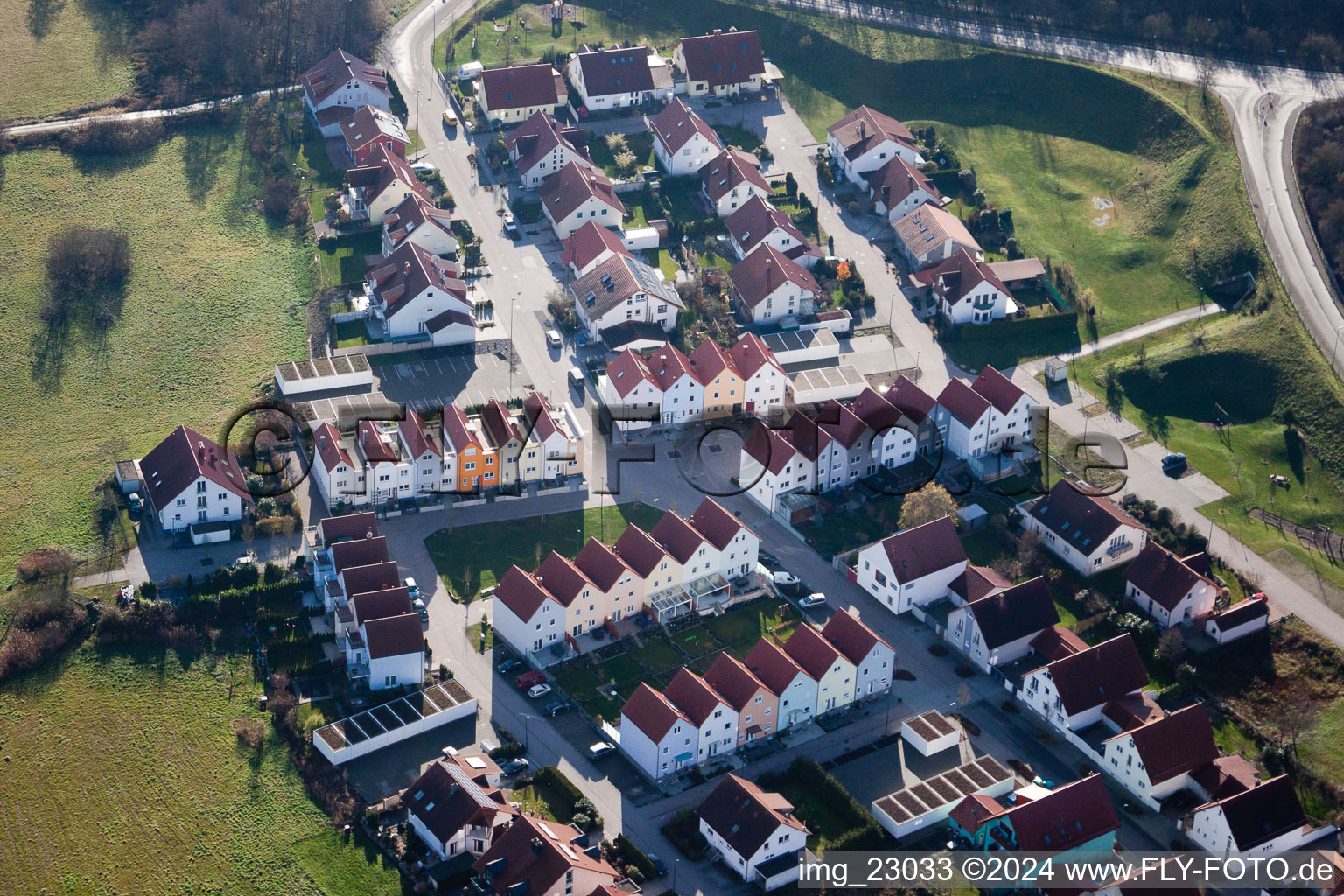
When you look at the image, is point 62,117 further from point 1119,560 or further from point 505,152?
point 1119,560

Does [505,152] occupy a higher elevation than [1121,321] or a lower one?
higher

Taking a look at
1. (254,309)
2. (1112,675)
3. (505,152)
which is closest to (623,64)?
(505,152)

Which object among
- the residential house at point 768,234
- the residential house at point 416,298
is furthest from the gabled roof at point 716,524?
the residential house at point 768,234

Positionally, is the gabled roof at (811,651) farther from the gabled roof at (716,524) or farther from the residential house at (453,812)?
the residential house at (453,812)

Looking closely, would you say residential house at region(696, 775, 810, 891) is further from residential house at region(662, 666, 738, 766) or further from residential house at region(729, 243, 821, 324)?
residential house at region(729, 243, 821, 324)

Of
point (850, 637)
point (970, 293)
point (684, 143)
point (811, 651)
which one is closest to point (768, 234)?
point (684, 143)

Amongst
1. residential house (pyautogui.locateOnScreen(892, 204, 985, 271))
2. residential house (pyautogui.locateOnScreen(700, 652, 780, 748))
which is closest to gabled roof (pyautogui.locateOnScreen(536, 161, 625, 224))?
residential house (pyautogui.locateOnScreen(892, 204, 985, 271))
